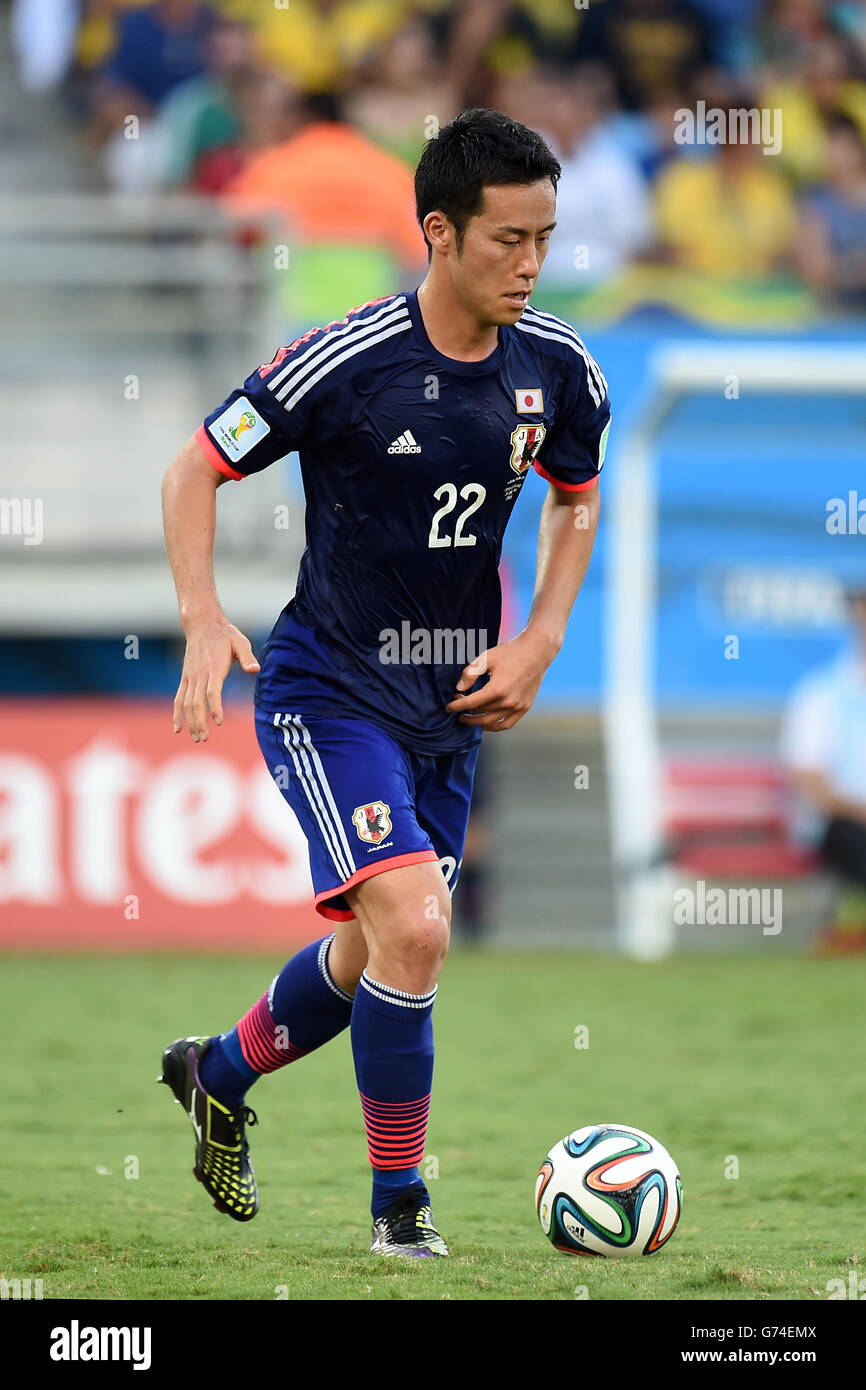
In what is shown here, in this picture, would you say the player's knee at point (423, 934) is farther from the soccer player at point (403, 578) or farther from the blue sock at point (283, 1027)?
the blue sock at point (283, 1027)

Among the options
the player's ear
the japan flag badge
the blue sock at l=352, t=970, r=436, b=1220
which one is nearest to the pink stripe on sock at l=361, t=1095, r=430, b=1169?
the blue sock at l=352, t=970, r=436, b=1220

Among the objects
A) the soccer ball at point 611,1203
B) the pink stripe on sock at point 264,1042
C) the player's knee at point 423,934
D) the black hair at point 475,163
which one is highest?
the black hair at point 475,163

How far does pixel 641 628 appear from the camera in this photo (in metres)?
11.0

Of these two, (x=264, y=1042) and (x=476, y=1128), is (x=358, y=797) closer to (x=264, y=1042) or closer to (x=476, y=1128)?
(x=264, y=1042)

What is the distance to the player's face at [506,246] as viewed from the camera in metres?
4.19

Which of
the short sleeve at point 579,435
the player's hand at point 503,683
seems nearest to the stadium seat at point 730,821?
the short sleeve at point 579,435

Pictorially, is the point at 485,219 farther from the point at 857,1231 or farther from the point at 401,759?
the point at 857,1231

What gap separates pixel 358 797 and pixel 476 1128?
7.33 feet

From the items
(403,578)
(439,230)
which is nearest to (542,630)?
(403,578)

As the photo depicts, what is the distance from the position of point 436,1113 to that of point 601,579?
5.66 m

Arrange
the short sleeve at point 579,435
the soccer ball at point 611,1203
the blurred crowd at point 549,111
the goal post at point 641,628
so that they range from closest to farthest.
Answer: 1. the soccer ball at point 611,1203
2. the short sleeve at point 579,435
3. the goal post at point 641,628
4. the blurred crowd at point 549,111

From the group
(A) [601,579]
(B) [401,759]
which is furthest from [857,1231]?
(A) [601,579]

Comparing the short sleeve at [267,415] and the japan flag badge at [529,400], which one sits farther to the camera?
the japan flag badge at [529,400]

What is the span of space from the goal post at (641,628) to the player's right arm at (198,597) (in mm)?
6615
